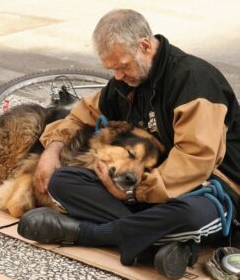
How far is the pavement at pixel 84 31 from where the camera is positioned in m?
9.77

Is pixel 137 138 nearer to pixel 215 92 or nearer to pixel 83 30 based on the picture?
pixel 215 92

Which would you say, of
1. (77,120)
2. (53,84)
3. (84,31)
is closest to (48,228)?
(77,120)

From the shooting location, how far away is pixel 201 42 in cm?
1110

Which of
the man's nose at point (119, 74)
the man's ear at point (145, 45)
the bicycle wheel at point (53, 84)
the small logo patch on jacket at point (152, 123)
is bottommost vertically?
the bicycle wheel at point (53, 84)

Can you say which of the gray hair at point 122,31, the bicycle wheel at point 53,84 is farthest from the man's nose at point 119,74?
the bicycle wheel at point 53,84

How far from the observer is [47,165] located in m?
4.61

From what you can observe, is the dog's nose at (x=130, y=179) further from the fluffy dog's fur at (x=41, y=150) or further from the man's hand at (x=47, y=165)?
the man's hand at (x=47, y=165)

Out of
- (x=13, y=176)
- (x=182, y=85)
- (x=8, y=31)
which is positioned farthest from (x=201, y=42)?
(x=182, y=85)

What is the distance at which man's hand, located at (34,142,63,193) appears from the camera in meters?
4.56

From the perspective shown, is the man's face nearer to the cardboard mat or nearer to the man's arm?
the man's arm

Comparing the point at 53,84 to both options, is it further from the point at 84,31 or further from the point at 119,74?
the point at 84,31

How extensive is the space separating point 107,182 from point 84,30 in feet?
26.9

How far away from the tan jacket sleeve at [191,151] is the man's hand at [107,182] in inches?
8.2

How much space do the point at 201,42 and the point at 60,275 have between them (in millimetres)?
7946
